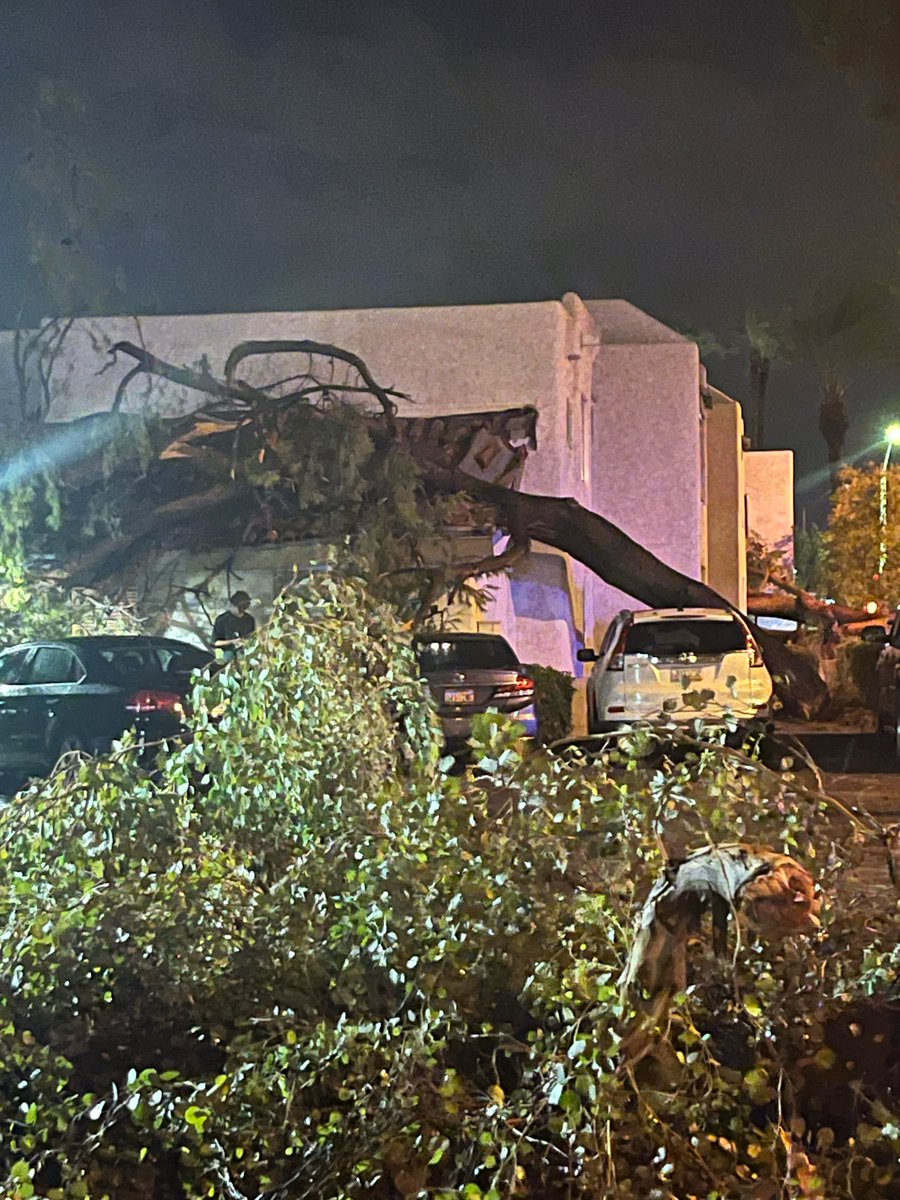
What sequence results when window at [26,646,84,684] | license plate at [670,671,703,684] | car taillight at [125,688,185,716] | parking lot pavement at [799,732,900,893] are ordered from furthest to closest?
window at [26,646,84,684] < car taillight at [125,688,185,716] < license plate at [670,671,703,684] < parking lot pavement at [799,732,900,893]

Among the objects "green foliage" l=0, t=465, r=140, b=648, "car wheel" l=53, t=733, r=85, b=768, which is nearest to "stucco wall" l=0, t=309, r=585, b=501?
"green foliage" l=0, t=465, r=140, b=648

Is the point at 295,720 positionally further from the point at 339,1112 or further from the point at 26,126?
the point at 26,126

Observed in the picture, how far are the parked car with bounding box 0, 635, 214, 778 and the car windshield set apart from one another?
2.30 feet

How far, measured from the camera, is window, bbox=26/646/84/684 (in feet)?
13.6

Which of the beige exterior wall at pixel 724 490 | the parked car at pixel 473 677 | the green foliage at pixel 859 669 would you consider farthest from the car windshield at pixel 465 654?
the green foliage at pixel 859 669

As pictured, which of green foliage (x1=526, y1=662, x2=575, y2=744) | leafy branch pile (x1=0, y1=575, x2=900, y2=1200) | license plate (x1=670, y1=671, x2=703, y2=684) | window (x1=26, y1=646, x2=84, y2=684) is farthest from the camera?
window (x1=26, y1=646, x2=84, y2=684)

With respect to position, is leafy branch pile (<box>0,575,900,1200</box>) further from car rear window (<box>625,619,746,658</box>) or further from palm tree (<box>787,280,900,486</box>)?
palm tree (<box>787,280,900,486</box>)

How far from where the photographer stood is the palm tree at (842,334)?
384cm

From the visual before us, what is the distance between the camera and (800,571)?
13.2 ft

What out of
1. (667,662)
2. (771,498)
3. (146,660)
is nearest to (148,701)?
(146,660)

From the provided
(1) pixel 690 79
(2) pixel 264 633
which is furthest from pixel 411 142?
(2) pixel 264 633

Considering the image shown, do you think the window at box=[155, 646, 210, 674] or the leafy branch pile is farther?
the window at box=[155, 646, 210, 674]

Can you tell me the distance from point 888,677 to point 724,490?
2.75ft

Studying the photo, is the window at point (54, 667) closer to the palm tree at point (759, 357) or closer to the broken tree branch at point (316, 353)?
the broken tree branch at point (316, 353)
